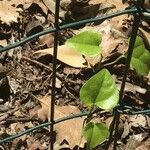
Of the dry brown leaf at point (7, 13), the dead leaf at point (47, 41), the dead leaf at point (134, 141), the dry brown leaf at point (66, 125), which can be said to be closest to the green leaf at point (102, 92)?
the dry brown leaf at point (66, 125)

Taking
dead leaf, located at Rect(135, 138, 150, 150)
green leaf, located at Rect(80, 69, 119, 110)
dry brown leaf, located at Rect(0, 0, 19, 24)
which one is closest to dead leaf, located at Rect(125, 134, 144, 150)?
dead leaf, located at Rect(135, 138, 150, 150)

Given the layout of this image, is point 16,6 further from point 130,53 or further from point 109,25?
point 130,53

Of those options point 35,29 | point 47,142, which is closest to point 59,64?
point 35,29

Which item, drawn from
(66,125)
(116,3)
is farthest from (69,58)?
(116,3)

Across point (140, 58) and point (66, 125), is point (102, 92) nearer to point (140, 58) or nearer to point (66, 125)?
point (140, 58)

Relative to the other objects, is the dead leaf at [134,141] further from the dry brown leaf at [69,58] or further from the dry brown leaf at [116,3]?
the dry brown leaf at [116,3]

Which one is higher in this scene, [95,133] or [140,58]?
[140,58]
